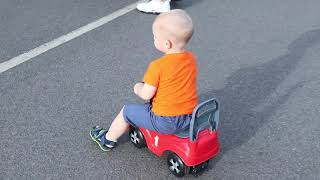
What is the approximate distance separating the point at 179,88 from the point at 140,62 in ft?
5.97

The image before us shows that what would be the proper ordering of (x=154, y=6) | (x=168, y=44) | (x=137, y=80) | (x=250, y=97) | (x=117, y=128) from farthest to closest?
1. (x=154, y=6)
2. (x=137, y=80)
3. (x=250, y=97)
4. (x=117, y=128)
5. (x=168, y=44)

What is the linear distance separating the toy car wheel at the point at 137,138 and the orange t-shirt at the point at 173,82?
0.32m

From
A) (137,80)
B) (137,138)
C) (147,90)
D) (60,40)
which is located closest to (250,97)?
(137,80)

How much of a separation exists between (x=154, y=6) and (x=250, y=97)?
2.24 metres

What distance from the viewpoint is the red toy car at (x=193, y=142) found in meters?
3.15

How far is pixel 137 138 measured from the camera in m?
3.55

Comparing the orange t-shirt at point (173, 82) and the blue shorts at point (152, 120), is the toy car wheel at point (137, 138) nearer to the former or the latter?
the blue shorts at point (152, 120)

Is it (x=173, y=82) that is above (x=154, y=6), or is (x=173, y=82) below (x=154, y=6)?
above

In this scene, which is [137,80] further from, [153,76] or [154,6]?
[154,6]

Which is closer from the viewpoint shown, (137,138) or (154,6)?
(137,138)

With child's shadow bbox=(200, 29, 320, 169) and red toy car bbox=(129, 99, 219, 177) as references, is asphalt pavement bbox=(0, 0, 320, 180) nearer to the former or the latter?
child's shadow bbox=(200, 29, 320, 169)

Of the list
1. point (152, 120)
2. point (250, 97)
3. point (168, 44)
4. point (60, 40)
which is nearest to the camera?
point (168, 44)

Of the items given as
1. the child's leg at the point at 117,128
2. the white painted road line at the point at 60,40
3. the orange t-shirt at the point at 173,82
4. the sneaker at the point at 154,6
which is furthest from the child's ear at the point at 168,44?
the sneaker at the point at 154,6

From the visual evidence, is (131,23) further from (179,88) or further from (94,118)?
(179,88)
